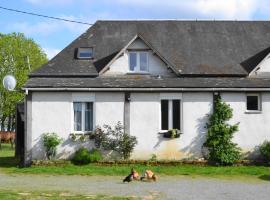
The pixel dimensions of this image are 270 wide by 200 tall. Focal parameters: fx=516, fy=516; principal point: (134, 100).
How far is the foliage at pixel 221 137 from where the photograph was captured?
23.9 meters

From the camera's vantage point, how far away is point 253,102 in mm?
25094

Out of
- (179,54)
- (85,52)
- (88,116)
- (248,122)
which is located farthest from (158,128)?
(85,52)

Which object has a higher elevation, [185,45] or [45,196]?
[185,45]

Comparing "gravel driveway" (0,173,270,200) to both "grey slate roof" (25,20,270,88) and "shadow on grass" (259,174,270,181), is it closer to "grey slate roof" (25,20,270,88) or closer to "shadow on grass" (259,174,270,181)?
"shadow on grass" (259,174,270,181)

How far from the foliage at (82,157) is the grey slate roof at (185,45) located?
403 cm

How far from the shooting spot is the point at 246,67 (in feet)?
87.3

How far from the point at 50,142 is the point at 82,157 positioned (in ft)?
5.39

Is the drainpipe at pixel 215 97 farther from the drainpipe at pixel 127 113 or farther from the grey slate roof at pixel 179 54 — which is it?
the drainpipe at pixel 127 113

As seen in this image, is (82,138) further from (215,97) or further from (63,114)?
(215,97)

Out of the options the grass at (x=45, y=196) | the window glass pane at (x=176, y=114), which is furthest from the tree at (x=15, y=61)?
the grass at (x=45, y=196)

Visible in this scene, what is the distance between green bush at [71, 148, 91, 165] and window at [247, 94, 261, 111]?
807 cm

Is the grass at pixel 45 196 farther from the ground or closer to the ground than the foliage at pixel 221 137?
closer to the ground

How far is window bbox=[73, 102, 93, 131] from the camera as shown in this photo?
2459cm

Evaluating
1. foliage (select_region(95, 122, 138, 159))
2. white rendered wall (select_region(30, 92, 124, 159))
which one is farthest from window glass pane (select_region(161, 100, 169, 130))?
white rendered wall (select_region(30, 92, 124, 159))
